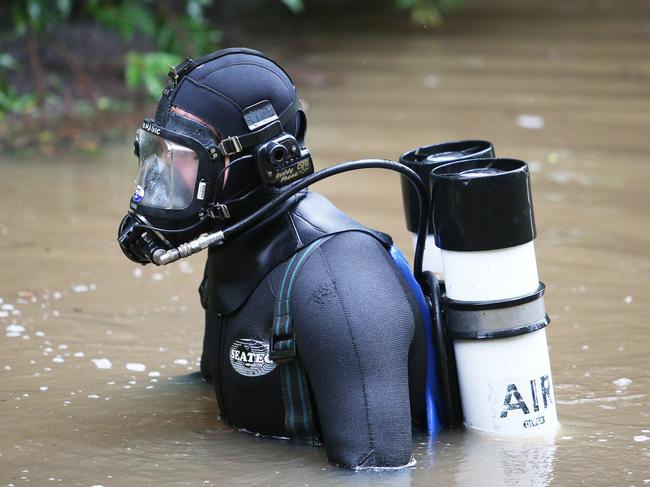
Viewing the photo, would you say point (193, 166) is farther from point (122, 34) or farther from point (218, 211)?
point (122, 34)

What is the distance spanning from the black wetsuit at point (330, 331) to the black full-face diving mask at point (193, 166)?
0.37ft

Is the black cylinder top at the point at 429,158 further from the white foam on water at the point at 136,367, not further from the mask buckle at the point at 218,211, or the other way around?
the white foam on water at the point at 136,367

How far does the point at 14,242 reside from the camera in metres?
5.19

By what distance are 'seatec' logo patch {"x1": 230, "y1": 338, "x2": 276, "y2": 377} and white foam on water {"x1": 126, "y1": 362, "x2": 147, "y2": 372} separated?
3.15ft

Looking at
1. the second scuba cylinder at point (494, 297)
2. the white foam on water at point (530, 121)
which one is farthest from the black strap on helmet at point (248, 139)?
the white foam on water at point (530, 121)

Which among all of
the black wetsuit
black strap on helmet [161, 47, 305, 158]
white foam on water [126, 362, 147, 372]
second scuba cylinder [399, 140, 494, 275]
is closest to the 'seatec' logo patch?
the black wetsuit

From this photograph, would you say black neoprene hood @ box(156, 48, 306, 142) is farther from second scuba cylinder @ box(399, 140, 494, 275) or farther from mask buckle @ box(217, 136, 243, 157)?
second scuba cylinder @ box(399, 140, 494, 275)

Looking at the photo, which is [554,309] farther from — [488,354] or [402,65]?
[402,65]

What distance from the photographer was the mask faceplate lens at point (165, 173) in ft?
8.79

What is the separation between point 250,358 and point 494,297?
2.09 feet

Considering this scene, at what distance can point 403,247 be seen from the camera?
500cm

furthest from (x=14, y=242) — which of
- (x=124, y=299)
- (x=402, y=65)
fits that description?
(x=402, y=65)

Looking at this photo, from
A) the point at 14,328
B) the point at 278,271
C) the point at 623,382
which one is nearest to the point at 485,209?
the point at 278,271

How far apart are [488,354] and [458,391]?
20 cm
